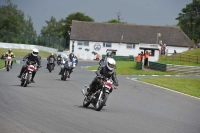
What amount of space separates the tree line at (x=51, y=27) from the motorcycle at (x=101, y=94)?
80425 mm

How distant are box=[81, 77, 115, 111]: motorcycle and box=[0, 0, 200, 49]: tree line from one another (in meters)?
80.4

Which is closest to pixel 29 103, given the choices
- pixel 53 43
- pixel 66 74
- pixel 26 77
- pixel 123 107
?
pixel 123 107

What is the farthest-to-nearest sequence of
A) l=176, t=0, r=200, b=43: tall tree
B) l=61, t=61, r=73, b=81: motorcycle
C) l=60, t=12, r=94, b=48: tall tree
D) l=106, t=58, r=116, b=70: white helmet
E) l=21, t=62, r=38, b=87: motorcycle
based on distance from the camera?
l=60, t=12, r=94, b=48: tall tree
l=176, t=0, r=200, b=43: tall tree
l=61, t=61, r=73, b=81: motorcycle
l=21, t=62, r=38, b=87: motorcycle
l=106, t=58, r=116, b=70: white helmet

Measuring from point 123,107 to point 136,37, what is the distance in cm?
8388

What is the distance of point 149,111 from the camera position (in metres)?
16.4

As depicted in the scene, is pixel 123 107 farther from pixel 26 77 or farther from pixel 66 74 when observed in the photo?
pixel 66 74

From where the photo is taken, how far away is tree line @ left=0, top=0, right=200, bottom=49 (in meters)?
103

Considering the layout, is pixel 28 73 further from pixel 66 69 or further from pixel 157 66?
pixel 157 66

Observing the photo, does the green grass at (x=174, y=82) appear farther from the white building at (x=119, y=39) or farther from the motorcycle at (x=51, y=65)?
the white building at (x=119, y=39)

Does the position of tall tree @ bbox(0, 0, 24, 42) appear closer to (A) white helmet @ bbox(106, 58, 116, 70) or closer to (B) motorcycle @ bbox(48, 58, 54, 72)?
(B) motorcycle @ bbox(48, 58, 54, 72)

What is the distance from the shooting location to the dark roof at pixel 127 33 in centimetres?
9938

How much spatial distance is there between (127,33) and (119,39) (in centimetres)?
237

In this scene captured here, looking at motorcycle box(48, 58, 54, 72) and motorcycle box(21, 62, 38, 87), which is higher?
motorcycle box(21, 62, 38, 87)

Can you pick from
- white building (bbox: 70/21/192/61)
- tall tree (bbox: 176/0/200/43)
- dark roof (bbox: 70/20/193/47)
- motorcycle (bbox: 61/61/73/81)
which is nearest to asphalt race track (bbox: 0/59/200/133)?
motorcycle (bbox: 61/61/73/81)
